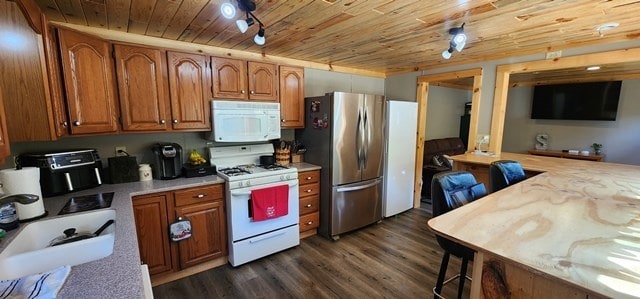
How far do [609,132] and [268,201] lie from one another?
21.8 feet

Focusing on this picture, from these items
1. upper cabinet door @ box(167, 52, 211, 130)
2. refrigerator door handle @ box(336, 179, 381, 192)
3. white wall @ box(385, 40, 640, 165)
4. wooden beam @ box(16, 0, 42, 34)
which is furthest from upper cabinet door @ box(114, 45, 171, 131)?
white wall @ box(385, 40, 640, 165)

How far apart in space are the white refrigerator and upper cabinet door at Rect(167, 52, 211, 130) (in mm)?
2203

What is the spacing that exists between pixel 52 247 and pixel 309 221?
89.5 inches

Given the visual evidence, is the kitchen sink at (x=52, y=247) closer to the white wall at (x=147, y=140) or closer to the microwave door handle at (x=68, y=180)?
the microwave door handle at (x=68, y=180)

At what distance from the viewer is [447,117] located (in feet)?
19.9

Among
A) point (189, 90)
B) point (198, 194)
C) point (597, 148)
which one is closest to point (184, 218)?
point (198, 194)

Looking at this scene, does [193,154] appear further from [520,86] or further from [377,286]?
[520,86]

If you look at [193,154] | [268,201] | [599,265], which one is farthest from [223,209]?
[599,265]

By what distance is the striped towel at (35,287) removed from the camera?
0.81 meters

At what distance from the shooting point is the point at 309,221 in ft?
10.2

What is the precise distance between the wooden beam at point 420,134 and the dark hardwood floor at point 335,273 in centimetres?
110

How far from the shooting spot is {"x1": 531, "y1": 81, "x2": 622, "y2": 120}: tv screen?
16.0 ft

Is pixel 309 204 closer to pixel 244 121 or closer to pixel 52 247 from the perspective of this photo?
pixel 244 121

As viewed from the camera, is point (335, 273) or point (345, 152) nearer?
point (335, 273)
